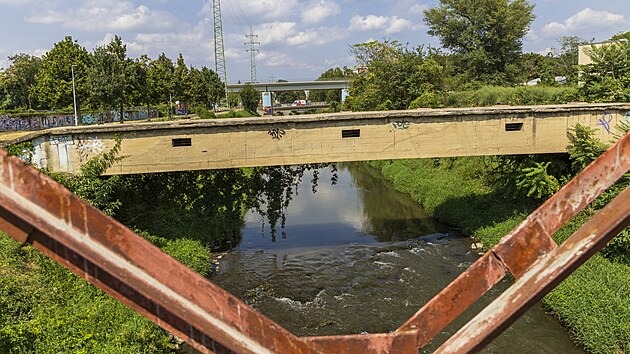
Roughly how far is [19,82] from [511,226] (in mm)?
55699

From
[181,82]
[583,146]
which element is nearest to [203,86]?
[181,82]

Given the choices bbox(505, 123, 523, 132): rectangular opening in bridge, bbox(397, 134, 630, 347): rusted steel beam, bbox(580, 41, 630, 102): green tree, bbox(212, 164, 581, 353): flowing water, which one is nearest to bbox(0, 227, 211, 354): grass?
bbox(212, 164, 581, 353): flowing water

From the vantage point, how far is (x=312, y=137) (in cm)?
1368

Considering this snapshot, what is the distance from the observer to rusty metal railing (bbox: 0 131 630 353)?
1.73 meters

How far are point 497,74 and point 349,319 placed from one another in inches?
1413

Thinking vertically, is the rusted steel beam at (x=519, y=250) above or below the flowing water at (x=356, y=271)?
above

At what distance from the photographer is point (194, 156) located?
1362 cm

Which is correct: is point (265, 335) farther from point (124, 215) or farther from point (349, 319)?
point (124, 215)

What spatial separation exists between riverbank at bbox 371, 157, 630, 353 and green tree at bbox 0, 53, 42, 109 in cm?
4046

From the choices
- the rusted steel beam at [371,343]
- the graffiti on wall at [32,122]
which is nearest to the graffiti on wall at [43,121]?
the graffiti on wall at [32,122]

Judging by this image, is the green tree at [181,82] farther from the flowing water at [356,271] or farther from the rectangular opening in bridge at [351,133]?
the rectangular opening in bridge at [351,133]

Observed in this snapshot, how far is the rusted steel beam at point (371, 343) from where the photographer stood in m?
1.98

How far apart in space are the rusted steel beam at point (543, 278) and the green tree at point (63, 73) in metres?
34.2

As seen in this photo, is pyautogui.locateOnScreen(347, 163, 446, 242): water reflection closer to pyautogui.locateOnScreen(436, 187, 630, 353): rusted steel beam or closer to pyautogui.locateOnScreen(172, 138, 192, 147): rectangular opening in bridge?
pyautogui.locateOnScreen(172, 138, 192, 147): rectangular opening in bridge
